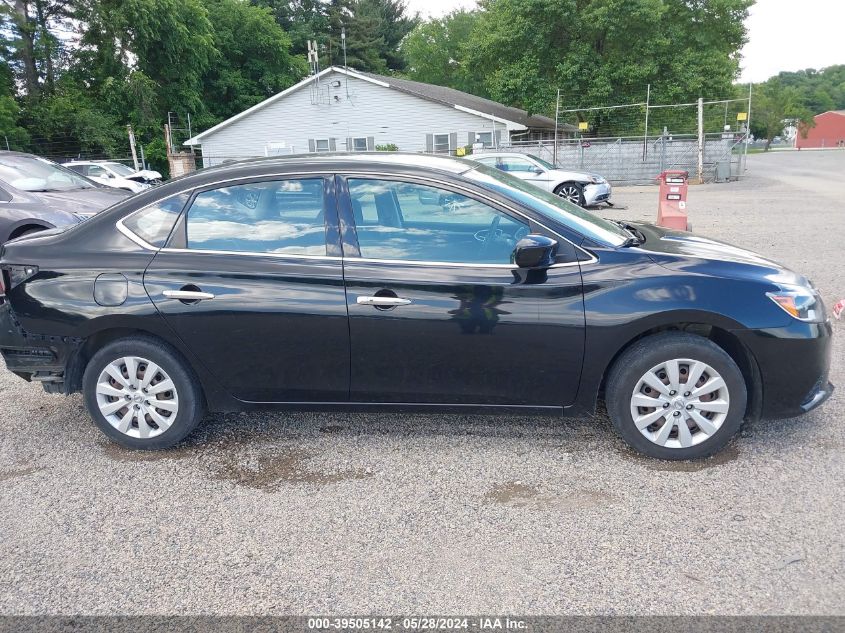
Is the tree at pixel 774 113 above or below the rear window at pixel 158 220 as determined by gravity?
above

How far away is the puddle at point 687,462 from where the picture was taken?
11.7 ft

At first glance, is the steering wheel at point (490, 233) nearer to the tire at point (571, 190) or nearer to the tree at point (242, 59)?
the tire at point (571, 190)

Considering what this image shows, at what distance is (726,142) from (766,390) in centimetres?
2612

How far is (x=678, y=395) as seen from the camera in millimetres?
3543

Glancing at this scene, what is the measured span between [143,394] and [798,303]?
3.74 metres

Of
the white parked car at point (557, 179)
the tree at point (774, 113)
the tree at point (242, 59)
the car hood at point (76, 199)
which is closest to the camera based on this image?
the car hood at point (76, 199)

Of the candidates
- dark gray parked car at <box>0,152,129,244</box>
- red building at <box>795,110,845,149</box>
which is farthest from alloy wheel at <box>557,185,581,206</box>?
red building at <box>795,110,845,149</box>

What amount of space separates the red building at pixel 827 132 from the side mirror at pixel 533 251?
114 metres

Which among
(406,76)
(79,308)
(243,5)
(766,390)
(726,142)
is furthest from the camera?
(406,76)

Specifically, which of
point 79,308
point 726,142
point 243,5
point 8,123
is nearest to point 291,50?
point 243,5

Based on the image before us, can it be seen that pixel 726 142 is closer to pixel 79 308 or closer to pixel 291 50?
pixel 79 308

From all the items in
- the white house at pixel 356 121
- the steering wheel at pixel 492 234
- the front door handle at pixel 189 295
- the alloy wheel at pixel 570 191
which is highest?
the white house at pixel 356 121

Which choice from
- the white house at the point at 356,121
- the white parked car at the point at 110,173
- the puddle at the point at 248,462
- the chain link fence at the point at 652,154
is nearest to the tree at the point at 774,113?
the chain link fence at the point at 652,154

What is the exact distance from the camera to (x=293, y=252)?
3.74m
